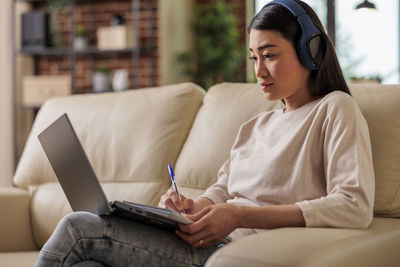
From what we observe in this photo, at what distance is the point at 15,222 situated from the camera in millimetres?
2174

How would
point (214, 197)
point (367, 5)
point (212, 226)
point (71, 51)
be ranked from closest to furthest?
point (212, 226) → point (214, 197) → point (367, 5) → point (71, 51)

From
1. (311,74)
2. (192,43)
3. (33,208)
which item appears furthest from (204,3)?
(311,74)

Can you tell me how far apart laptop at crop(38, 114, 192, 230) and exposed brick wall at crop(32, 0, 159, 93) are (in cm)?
346

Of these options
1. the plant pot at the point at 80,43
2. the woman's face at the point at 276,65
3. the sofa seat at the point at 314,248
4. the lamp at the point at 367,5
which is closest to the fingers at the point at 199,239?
the sofa seat at the point at 314,248

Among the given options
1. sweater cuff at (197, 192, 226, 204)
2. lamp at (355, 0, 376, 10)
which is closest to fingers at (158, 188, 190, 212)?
sweater cuff at (197, 192, 226, 204)

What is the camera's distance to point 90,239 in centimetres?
135

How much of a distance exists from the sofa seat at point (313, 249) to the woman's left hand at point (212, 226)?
0.13 metres

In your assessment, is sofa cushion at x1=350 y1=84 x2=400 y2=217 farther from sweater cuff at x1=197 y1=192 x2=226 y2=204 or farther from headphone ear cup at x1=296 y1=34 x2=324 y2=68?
sweater cuff at x1=197 y1=192 x2=226 y2=204

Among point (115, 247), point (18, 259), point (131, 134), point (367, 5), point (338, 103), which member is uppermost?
point (367, 5)

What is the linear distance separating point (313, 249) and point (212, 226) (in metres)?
0.27

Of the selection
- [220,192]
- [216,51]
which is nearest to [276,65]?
[220,192]

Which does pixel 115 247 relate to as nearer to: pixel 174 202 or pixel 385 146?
pixel 174 202

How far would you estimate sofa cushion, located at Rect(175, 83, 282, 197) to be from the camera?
6.35 ft

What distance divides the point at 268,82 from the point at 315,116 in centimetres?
17
